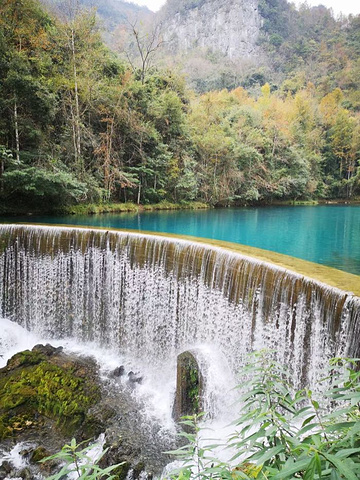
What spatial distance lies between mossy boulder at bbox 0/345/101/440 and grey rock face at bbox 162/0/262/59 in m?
82.2

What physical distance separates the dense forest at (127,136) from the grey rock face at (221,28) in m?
50.6

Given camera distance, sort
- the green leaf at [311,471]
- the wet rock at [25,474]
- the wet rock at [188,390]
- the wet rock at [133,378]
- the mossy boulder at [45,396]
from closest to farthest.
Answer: the green leaf at [311,471] < the wet rock at [25,474] < the mossy boulder at [45,396] < the wet rock at [188,390] < the wet rock at [133,378]

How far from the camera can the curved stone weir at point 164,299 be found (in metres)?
3.96

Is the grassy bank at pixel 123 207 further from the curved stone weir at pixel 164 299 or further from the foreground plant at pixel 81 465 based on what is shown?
the foreground plant at pixel 81 465

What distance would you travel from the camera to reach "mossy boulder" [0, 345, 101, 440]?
4.35 metres

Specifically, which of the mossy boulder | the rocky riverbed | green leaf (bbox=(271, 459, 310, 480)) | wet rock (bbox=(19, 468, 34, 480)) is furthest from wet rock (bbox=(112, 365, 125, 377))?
green leaf (bbox=(271, 459, 310, 480))

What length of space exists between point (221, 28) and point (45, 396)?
3628 inches

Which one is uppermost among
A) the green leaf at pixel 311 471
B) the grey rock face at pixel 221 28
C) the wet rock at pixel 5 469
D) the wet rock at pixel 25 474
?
the grey rock face at pixel 221 28

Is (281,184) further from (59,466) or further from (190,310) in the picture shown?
(59,466)

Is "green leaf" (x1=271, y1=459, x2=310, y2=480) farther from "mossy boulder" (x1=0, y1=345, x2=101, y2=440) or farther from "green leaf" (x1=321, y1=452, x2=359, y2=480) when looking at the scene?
"mossy boulder" (x1=0, y1=345, x2=101, y2=440)

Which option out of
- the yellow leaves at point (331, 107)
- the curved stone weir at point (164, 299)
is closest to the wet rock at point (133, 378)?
the curved stone weir at point (164, 299)

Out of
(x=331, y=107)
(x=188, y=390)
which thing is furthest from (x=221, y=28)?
(x=188, y=390)

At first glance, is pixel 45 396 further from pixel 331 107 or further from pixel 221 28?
pixel 221 28

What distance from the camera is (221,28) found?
3103 inches
